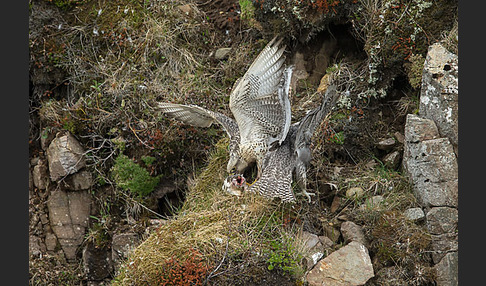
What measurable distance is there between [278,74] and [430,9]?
6.13 ft

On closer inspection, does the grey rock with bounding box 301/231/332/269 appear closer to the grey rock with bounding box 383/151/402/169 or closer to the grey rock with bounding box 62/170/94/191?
the grey rock with bounding box 383/151/402/169

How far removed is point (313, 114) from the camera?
651cm

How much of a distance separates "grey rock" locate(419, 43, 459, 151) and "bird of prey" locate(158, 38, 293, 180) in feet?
4.87

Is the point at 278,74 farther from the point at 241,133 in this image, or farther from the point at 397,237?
the point at 397,237

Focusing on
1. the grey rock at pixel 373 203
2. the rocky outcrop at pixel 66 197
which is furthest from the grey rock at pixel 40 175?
the grey rock at pixel 373 203

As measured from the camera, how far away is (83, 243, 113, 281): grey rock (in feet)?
25.4

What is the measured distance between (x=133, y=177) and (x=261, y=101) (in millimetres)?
1969

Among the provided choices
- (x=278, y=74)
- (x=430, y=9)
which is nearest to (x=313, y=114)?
(x=278, y=74)

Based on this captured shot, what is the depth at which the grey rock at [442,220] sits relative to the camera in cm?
633

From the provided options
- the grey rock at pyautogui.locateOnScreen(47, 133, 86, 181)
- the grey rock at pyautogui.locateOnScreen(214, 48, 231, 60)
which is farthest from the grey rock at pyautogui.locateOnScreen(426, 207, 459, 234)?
the grey rock at pyautogui.locateOnScreen(47, 133, 86, 181)

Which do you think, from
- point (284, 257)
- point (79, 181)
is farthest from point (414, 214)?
point (79, 181)

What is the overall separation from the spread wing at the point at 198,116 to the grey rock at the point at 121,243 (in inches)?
60.8

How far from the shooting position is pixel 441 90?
657 cm

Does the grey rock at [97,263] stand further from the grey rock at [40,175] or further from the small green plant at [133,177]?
the grey rock at [40,175]
